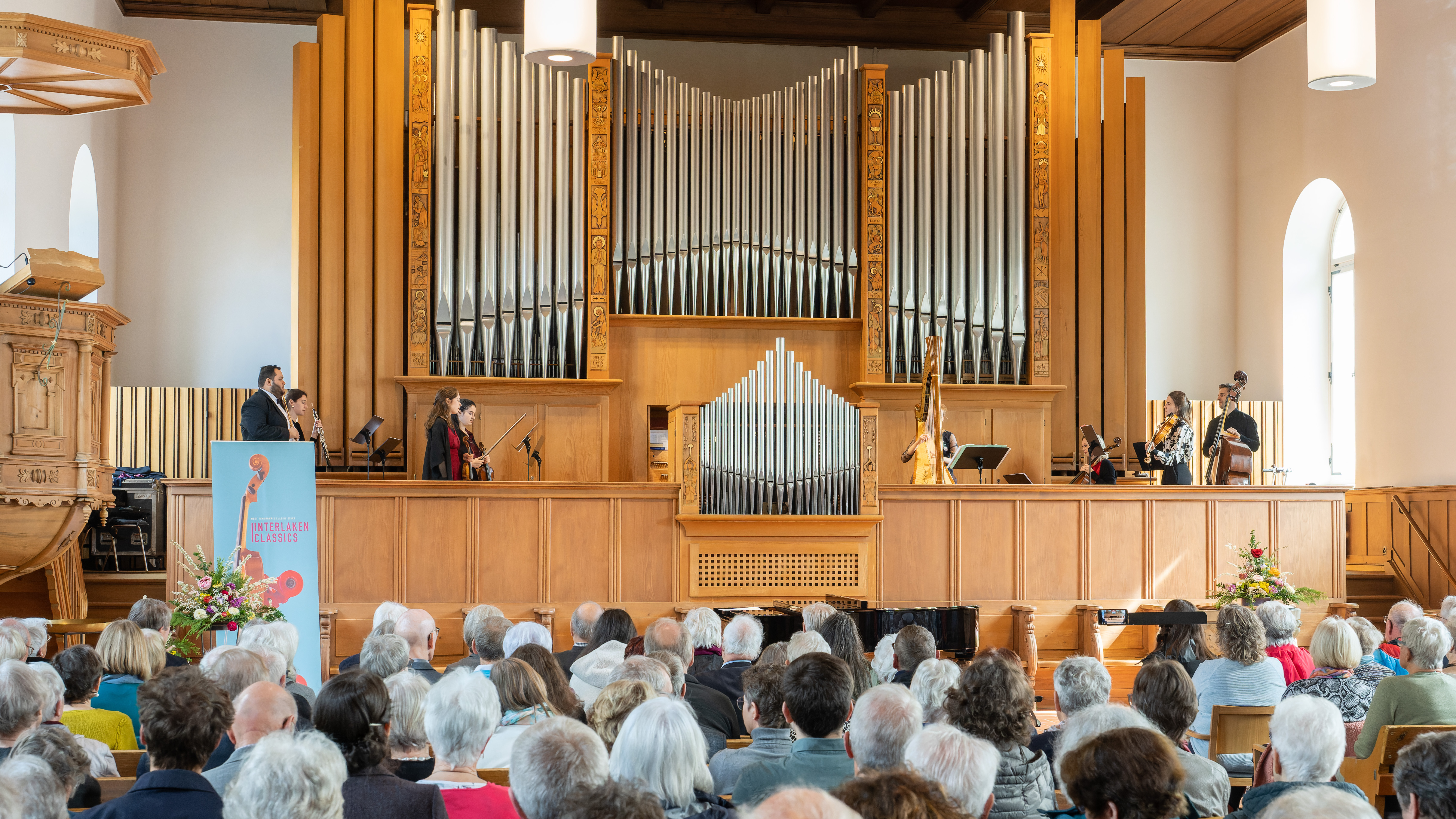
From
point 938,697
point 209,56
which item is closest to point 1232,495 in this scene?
point 938,697

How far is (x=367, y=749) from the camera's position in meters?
3.31

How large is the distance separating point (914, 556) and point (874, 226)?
3.59 meters

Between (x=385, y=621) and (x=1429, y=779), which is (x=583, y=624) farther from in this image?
(x=1429, y=779)

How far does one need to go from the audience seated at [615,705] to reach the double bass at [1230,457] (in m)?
7.58

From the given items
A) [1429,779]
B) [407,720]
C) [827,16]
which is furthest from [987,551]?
[1429,779]

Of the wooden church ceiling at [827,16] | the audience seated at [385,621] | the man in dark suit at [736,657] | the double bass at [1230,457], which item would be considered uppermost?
the wooden church ceiling at [827,16]

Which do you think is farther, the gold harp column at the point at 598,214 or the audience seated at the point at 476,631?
the gold harp column at the point at 598,214

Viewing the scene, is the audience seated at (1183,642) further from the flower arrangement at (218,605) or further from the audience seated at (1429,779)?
the flower arrangement at (218,605)

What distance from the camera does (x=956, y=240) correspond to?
12047 millimetres

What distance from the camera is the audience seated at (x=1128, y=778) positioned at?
105 inches

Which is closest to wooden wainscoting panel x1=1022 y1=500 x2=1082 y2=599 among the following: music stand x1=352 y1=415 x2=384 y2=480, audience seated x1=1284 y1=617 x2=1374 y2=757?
audience seated x1=1284 y1=617 x2=1374 y2=757

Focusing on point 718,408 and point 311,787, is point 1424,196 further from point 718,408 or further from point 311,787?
point 311,787

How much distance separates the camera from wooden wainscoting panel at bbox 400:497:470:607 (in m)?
9.27

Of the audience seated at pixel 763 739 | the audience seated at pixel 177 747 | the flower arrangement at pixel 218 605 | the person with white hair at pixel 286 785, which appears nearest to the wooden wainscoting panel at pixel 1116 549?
the flower arrangement at pixel 218 605
